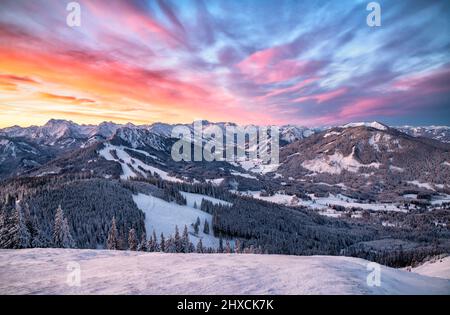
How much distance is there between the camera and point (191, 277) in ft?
44.5

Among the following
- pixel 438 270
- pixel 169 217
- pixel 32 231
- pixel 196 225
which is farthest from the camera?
pixel 169 217

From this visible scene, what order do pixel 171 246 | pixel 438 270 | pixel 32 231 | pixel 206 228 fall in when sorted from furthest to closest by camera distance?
1. pixel 206 228
2. pixel 171 246
3. pixel 32 231
4. pixel 438 270

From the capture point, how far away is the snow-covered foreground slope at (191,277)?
38.9 ft

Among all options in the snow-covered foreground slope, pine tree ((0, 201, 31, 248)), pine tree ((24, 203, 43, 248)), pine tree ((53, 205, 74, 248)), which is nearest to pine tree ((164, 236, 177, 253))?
pine tree ((53, 205, 74, 248))

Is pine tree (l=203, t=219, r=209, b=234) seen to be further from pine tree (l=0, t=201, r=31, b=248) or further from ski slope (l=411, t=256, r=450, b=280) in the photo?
ski slope (l=411, t=256, r=450, b=280)

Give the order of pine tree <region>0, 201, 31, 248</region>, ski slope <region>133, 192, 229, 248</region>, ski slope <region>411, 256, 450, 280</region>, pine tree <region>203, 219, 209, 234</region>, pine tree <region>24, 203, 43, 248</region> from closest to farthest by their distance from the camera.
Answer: ski slope <region>411, 256, 450, 280</region>
pine tree <region>0, 201, 31, 248</region>
pine tree <region>24, 203, 43, 248</region>
ski slope <region>133, 192, 229, 248</region>
pine tree <region>203, 219, 209, 234</region>

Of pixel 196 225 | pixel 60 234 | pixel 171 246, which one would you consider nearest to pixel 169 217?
pixel 196 225

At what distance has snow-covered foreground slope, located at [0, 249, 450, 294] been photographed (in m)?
11.9

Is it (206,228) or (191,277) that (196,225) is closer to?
(206,228)

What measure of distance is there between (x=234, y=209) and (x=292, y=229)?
1542 inches

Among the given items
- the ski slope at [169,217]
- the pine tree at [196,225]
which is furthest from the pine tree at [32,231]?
the pine tree at [196,225]

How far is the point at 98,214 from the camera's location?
144m
